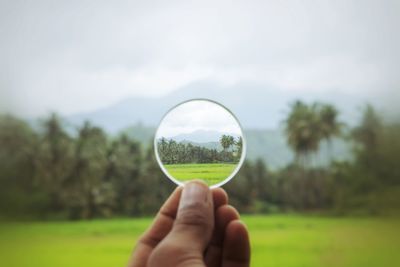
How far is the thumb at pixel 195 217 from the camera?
1.81 feet

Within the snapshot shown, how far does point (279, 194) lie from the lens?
5398 millimetres

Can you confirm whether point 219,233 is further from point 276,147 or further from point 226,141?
point 276,147

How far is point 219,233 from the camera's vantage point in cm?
66

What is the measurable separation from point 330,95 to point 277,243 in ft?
5.43

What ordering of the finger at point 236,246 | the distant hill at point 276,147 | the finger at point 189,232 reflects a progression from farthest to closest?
the distant hill at point 276,147 < the finger at point 236,246 < the finger at point 189,232

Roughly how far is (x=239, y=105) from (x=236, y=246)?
4.94 metres

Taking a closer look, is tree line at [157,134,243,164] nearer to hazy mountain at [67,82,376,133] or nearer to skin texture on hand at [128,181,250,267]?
skin texture on hand at [128,181,250,267]

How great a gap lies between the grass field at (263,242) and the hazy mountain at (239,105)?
1055 mm

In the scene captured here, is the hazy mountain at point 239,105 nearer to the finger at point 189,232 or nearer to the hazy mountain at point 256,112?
the hazy mountain at point 256,112

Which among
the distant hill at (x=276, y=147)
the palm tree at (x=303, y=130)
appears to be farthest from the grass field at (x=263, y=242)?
the palm tree at (x=303, y=130)

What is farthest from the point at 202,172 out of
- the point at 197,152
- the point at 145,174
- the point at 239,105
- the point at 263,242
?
the point at 239,105

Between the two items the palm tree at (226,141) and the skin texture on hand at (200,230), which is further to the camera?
the palm tree at (226,141)

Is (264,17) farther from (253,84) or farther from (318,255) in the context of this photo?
(318,255)

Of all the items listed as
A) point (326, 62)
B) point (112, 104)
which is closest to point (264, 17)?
point (326, 62)
